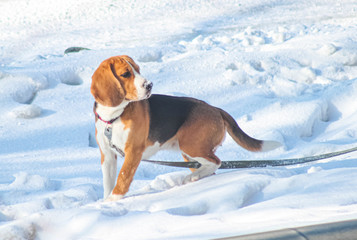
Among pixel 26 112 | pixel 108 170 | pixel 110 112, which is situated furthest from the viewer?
pixel 26 112

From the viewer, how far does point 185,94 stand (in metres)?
4.86

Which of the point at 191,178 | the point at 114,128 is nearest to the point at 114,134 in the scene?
the point at 114,128

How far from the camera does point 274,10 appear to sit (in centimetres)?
896

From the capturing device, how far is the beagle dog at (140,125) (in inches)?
96.3

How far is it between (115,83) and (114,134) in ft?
0.96

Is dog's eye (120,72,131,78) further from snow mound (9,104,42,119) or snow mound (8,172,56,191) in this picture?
snow mound (9,104,42,119)

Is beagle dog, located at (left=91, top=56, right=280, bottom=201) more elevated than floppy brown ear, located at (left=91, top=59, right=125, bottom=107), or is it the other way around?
floppy brown ear, located at (left=91, top=59, right=125, bottom=107)

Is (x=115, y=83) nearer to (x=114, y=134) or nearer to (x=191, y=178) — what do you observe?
(x=114, y=134)

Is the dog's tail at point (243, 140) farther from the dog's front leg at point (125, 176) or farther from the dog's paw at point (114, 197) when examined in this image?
the dog's paw at point (114, 197)

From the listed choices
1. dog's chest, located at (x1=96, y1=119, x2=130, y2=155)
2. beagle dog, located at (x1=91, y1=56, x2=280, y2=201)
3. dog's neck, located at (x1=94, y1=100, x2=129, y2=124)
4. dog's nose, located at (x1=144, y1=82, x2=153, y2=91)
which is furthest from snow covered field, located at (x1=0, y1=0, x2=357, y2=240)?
dog's nose, located at (x1=144, y1=82, x2=153, y2=91)

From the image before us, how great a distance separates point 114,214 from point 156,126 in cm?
66

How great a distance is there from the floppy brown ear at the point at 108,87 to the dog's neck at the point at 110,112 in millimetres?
45

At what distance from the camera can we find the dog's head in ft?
7.98

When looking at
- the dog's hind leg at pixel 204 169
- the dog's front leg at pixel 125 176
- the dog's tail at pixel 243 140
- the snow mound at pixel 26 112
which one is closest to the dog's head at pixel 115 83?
the dog's front leg at pixel 125 176
